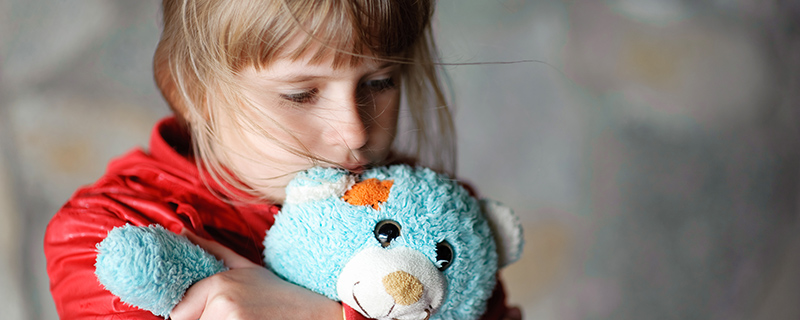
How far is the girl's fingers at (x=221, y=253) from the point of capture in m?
0.47

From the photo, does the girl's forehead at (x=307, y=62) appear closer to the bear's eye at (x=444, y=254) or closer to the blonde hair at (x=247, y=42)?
the blonde hair at (x=247, y=42)

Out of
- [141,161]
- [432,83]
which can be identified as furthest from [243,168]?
[432,83]

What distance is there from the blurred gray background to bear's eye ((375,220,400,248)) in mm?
394

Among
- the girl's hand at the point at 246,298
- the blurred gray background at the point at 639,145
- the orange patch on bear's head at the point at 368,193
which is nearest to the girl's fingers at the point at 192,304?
the girl's hand at the point at 246,298

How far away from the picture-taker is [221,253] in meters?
0.48

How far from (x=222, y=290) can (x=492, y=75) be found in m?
0.75

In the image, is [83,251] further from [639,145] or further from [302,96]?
[639,145]

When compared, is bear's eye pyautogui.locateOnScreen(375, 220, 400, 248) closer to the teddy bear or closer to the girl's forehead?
the teddy bear

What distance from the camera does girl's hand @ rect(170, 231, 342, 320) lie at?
42 cm

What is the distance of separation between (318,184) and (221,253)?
0.11 meters

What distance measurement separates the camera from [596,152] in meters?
1.10

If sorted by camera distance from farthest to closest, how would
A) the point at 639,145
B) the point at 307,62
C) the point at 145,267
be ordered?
the point at 639,145, the point at 307,62, the point at 145,267

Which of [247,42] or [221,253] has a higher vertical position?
[247,42]

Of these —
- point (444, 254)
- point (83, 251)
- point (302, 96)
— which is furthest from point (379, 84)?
point (83, 251)
